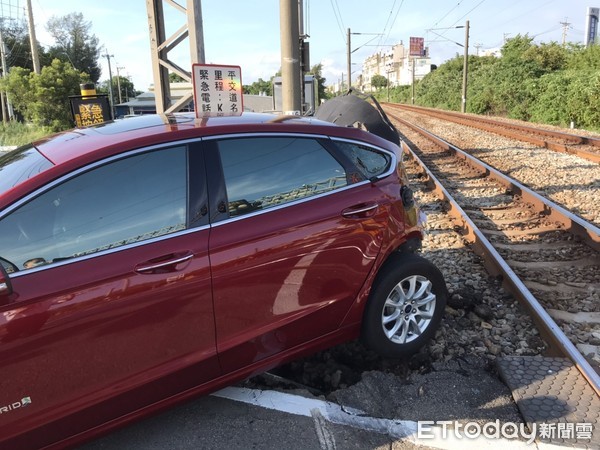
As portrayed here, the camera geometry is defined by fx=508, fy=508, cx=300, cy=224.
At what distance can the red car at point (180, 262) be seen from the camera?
2.35 m

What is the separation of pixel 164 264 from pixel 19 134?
19936mm

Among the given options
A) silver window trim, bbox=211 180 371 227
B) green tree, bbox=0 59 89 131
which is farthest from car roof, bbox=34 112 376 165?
green tree, bbox=0 59 89 131

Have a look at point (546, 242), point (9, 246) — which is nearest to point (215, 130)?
point (9, 246)

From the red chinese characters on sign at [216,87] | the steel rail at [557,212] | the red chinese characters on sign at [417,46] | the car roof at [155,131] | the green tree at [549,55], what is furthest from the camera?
the red chinese characters on sign at [417,46]

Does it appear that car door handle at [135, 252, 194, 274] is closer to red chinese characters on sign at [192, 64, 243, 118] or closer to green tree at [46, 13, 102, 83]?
red chinese characters on sign at [192, 64, 243, 118]

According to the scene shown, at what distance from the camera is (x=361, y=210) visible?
128 inches

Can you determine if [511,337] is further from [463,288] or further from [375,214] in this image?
[375,214]

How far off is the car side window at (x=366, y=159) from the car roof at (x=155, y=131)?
8 centimetres

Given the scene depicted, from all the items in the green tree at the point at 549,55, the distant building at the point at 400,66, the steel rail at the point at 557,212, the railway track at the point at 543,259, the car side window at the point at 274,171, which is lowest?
the railway track at the point at 543,259

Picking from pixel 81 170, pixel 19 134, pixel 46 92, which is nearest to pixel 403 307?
pixel 81 170

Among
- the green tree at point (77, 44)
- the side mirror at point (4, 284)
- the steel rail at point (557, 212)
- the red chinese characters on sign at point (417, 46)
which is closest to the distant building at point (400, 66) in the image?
the red chinese characters on sign at point (417, 46)

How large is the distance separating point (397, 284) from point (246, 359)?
1163 millimetres

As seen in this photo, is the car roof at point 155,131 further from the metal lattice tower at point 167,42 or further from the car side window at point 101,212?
the metal lattice tower at point 167,42

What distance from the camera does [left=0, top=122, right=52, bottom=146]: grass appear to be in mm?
17344
